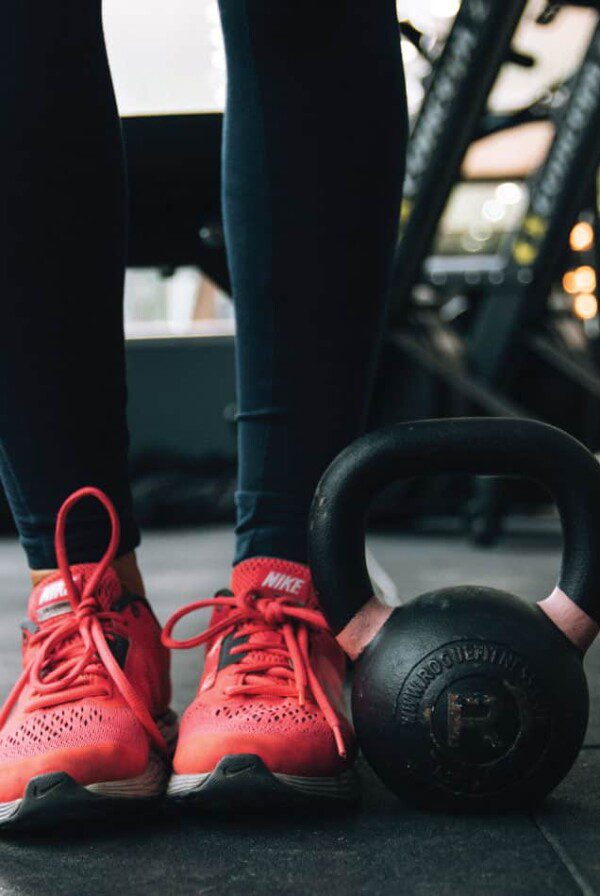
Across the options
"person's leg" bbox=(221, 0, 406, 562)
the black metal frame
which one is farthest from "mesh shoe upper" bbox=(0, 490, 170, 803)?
the black metal frame

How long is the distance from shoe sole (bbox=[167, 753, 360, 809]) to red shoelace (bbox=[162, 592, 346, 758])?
0.04 meters

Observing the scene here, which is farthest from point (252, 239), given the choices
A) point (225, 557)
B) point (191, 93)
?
point (191, 93)

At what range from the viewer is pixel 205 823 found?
1.96 feet

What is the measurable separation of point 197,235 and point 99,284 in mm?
981

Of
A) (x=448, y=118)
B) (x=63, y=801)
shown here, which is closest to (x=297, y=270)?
(x=63, y=801)

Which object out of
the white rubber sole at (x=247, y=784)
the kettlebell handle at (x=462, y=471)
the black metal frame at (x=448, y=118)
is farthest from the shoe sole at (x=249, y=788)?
the black metal frame at (x=448, y=118)

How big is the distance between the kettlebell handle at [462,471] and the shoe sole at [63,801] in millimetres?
175

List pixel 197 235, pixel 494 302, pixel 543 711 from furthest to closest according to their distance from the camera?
pixel 494 302 → pixel 197 235 → pixel 543 711

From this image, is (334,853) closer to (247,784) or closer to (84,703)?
(247,784)

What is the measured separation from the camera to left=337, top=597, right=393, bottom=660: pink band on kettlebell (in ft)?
2.05

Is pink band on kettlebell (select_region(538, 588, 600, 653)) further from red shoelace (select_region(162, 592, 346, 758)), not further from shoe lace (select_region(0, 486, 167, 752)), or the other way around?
shoe lace (select_region(0, 486, 167, 752))

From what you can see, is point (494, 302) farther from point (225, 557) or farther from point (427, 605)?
point (427, 605)

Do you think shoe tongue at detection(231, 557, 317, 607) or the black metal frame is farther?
the black metal frame

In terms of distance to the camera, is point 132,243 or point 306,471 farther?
point 132,243
